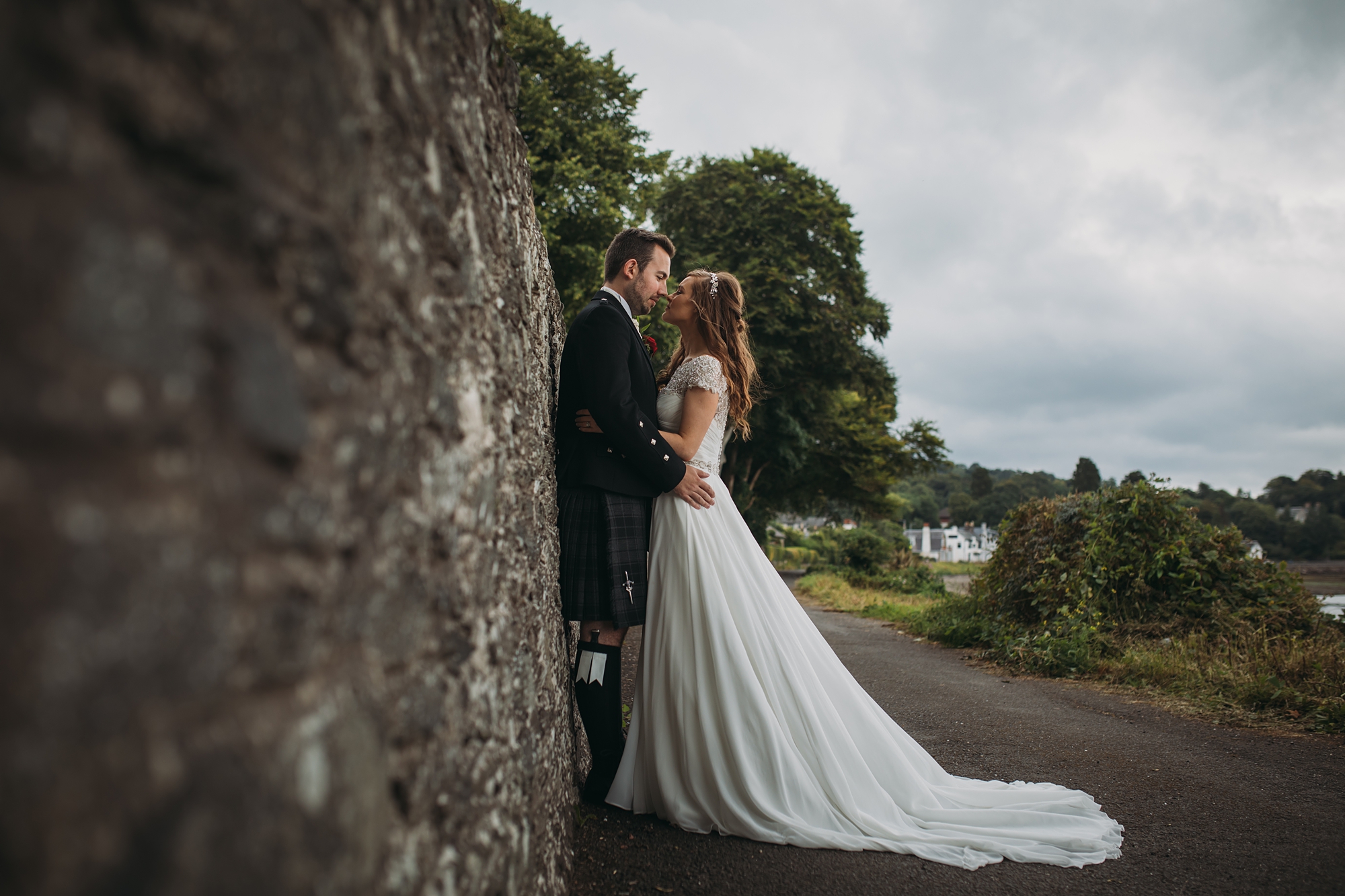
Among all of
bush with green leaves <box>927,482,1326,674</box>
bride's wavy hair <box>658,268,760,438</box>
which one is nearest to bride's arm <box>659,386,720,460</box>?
bride's wavy hair <box>658,268,760,438</box>

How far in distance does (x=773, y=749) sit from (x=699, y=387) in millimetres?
1698

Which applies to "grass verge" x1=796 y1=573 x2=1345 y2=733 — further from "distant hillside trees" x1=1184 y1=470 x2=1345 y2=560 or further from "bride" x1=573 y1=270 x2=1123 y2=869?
"distant hillside trees" x1=1184 y1=470 x2=1345 y2=560

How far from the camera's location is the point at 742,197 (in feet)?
65.5

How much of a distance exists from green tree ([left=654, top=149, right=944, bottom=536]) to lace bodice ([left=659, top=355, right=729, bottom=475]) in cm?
1515

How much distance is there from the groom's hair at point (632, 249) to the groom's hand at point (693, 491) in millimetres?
1086

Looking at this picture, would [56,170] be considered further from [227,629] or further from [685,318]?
[685,318]

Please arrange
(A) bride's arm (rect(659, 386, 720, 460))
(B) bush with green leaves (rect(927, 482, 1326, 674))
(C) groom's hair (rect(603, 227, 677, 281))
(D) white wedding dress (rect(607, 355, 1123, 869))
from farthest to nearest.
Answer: (B) bush with green leaves (rect(927, 482, 1326, 674))
(C) groom's hair (rect(603, 227, 677, 281))
(A) bride's arm (rect(659, 386, 720, 460))
(D) white wedding dress (rect(607, 355, 1123, 869))

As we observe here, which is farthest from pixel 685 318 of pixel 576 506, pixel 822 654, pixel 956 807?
pixel 956 807

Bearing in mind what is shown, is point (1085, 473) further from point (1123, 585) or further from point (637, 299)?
point (637, 299)

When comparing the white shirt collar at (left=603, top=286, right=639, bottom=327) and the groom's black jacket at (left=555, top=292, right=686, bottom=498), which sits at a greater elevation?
the white shirt collar at (left=603, top=286, right=639, bottom=327)

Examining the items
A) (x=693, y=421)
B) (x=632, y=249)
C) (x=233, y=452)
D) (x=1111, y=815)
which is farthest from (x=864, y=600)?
(x=233, y=452)

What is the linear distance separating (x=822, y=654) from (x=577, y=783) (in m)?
1.25

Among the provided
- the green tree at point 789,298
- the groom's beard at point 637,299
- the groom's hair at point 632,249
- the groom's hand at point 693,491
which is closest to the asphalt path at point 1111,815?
the groom's hand at point 693,491

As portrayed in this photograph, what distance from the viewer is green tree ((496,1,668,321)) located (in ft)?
41.4
